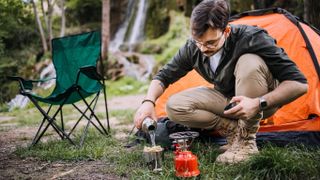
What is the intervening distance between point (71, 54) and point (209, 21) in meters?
2.46

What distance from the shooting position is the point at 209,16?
7.66 ft

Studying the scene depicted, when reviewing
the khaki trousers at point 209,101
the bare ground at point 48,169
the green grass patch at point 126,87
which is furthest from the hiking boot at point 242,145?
the green grass patch at point 126,87

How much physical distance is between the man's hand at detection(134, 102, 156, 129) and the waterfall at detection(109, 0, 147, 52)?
12461mm

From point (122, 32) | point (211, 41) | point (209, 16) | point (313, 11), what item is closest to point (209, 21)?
point (209, 16)

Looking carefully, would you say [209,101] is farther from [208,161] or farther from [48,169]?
[48,169]

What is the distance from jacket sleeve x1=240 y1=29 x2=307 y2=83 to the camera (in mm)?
2330

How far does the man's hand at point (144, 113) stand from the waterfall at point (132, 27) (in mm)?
12461

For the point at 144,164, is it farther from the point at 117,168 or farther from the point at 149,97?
the point at 149,97

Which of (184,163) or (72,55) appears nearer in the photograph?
(184,163)

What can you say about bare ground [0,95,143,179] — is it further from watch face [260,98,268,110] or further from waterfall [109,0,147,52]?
waterfall [109,0,147,52]

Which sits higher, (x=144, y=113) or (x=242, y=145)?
(x=144, y=113)

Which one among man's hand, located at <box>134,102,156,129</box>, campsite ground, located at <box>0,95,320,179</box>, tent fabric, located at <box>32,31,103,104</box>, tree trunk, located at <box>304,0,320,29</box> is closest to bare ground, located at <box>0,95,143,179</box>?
campsite ground, located at <box>0,95,320,179</box>

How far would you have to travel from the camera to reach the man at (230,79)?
2285 mm

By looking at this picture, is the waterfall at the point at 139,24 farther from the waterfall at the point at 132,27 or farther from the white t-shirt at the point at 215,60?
the white t-shirt at the point at 215,60
